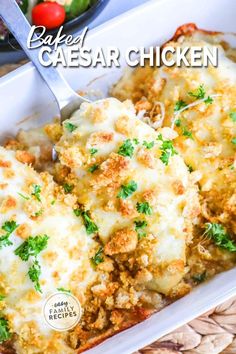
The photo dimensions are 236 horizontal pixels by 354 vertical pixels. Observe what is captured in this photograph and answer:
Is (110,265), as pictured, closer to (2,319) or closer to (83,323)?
(83,323)

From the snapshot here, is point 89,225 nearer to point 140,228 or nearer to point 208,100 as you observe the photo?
point 140,228

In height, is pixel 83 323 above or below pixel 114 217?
below

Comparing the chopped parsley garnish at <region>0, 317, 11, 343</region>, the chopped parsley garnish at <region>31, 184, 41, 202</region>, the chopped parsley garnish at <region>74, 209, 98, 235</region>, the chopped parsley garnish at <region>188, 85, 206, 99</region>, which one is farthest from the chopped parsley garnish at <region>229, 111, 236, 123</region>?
the chopped parsley garnish at <region>0, 317, 11, 343</region>

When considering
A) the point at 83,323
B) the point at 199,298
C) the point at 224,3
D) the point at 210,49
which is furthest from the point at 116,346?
the point at 224,3

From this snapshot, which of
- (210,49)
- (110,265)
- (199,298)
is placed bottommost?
(199,298)

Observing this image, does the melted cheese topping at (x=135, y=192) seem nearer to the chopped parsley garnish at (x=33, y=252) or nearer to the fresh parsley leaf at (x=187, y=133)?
the fresh parsley leaf at (x=187, y=133)

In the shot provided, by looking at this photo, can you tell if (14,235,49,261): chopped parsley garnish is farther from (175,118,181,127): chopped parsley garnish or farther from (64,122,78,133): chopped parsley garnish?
(175,118,181,127): chopped parsley garnish
